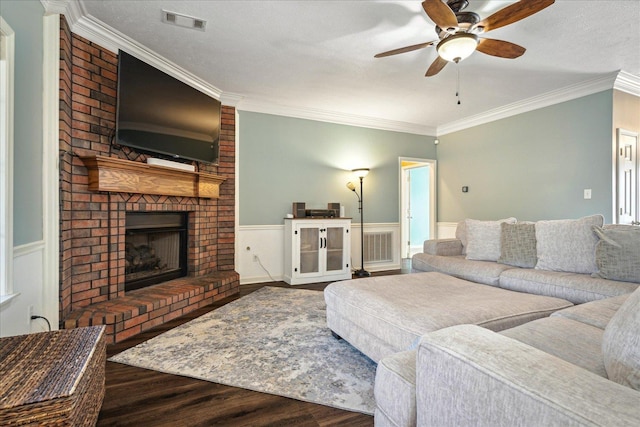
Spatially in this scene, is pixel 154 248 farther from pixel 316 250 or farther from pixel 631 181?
pixel 631 181

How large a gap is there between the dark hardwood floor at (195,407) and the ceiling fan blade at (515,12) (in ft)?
7.94

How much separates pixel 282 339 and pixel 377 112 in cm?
358

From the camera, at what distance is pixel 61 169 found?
2.27 meters

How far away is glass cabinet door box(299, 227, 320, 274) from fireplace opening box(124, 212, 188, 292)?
1.45m

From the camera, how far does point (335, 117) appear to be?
482 centimetres

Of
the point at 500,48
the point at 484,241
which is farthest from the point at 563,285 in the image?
the point at 500,48

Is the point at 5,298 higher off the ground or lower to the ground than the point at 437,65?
lower

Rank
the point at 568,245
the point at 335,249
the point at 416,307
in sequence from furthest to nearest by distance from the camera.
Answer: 1. the point at 335,249
2. the point at 568,245
3. the point at 416,307

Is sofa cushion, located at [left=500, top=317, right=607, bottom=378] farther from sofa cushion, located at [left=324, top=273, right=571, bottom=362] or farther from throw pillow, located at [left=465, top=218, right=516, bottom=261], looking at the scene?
throw pillow, located at [left=465, top=218, right=516, bottom=261]

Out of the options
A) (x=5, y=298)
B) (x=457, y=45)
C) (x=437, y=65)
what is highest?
(x=437, y=65)

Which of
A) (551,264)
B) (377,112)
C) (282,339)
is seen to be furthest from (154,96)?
(551,264)

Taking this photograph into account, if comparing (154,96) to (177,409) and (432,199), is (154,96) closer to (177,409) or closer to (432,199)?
(177,409)

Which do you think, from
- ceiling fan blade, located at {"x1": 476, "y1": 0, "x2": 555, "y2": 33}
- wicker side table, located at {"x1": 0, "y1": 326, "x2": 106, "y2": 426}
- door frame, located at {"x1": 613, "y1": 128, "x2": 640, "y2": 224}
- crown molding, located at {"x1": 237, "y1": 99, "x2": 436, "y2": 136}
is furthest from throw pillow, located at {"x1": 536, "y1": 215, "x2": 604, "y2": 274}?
wicker side table, located at {"x1": 0, "y1": 326, "x2": 106, "y2": 426}

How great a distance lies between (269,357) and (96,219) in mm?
1796
